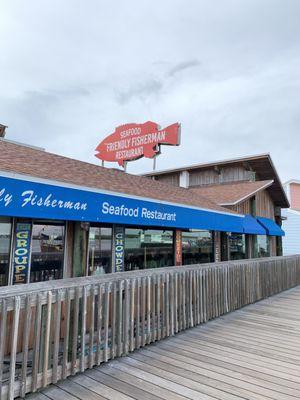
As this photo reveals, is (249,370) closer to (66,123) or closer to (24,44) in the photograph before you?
(24,44)

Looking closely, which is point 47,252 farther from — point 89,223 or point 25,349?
point 25,349

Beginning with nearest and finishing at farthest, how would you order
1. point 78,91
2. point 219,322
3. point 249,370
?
point 249,370 < point 219,322 < point 78,91

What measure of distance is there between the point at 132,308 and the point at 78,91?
772 inches

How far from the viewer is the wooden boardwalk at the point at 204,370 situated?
3.29 meters

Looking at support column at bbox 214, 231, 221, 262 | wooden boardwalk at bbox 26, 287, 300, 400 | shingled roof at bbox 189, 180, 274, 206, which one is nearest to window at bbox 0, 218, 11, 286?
wooden boardwalk at bbox 26, 287, 300, 400

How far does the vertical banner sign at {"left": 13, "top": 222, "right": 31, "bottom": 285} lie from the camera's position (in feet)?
16.8

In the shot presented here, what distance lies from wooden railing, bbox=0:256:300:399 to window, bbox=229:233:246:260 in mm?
5064

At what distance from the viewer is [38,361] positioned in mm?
3293

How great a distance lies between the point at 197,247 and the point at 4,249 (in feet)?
23.1

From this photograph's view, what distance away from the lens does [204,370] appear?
389 centimetres

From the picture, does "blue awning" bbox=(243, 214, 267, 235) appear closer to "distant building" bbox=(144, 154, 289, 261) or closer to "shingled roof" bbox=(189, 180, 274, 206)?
"distant building" bbox=(144, 154, 289, 261)

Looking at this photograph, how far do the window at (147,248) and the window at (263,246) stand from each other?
294 inches

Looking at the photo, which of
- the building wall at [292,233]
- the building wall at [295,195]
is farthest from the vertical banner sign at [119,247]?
the building wall at [295,195]

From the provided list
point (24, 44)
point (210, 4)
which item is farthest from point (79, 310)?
point (24, 44)
